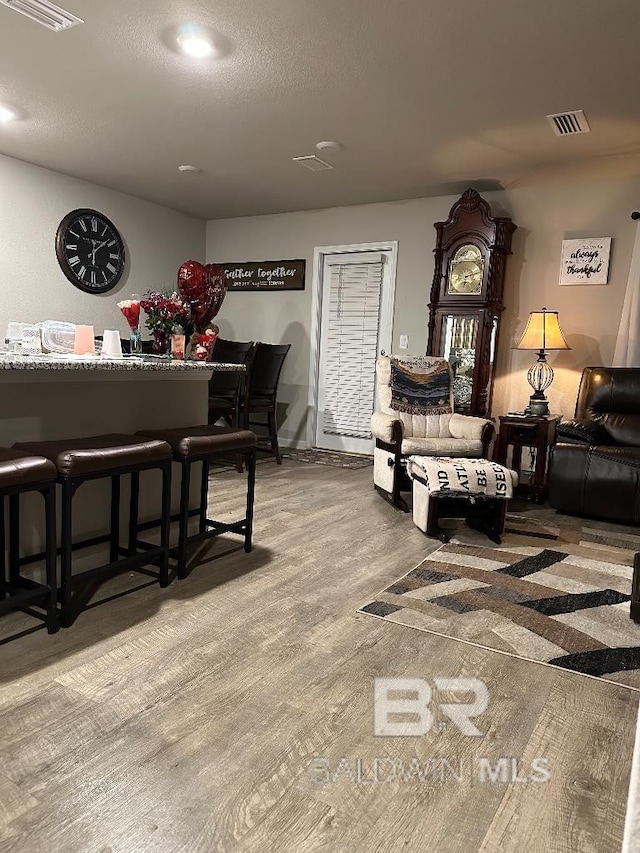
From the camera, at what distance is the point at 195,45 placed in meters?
3.09

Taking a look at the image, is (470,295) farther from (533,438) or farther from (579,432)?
(579,432)

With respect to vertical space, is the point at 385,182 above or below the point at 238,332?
above

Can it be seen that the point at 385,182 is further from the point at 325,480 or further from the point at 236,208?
the point at 325,480

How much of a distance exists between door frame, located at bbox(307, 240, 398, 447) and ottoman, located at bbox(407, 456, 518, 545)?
265cm

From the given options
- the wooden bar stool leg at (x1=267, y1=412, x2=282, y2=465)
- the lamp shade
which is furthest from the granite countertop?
the lamp shade

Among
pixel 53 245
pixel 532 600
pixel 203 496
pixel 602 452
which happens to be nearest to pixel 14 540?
pixel 203 496

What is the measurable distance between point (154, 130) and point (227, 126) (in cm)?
54

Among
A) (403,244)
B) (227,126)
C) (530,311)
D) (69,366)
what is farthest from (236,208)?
(69,366)

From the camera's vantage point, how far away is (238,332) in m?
7.07

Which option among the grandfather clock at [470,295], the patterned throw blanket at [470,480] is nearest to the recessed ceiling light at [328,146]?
the grandfather clock at [470,295]

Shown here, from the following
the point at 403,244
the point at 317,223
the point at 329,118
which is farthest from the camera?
the point at 317,223

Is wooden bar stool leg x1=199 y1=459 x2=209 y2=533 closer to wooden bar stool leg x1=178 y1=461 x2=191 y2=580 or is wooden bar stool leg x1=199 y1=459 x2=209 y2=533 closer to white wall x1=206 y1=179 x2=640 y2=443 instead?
wooden bar stool leg x1=178 y1=461 x2=191 y2=580

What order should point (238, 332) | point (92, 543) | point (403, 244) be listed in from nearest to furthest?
point (92, 543)
point (403, 244)
point (238, 332)

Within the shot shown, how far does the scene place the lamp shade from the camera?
4719 millimetres
